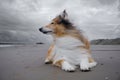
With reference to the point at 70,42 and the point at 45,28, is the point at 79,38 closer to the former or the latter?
the point at 70,42

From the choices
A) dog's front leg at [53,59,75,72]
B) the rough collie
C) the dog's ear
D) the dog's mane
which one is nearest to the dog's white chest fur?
the rough collie

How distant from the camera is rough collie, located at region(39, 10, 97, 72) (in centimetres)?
546

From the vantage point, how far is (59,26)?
18.4ft

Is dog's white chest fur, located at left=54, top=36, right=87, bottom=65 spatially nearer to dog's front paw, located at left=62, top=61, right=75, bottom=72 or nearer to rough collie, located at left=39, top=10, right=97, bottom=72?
rough collie, located at left=39, top=10, right=97, bottom=72

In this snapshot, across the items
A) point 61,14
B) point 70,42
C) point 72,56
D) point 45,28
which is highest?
point 61,14

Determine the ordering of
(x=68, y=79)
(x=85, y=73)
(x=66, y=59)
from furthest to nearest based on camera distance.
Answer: (x=66, y=59), (x=85, y=73), (x=68, y=79)

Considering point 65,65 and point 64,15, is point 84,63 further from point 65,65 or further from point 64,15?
point 64,15

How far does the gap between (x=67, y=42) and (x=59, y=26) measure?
0.51 m

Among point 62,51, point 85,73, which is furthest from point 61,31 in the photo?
point 85,73

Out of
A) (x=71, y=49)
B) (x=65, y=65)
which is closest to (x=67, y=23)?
(x=71, y=49)

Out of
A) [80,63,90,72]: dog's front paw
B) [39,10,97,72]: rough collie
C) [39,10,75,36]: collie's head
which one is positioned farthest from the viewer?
[39,10,75,36]: collie's head

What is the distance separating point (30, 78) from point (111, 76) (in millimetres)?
1747

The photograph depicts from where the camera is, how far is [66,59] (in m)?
5.45

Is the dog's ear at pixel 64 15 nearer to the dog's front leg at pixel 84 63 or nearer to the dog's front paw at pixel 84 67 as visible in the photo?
the dog's front leg at pixel 84 63
